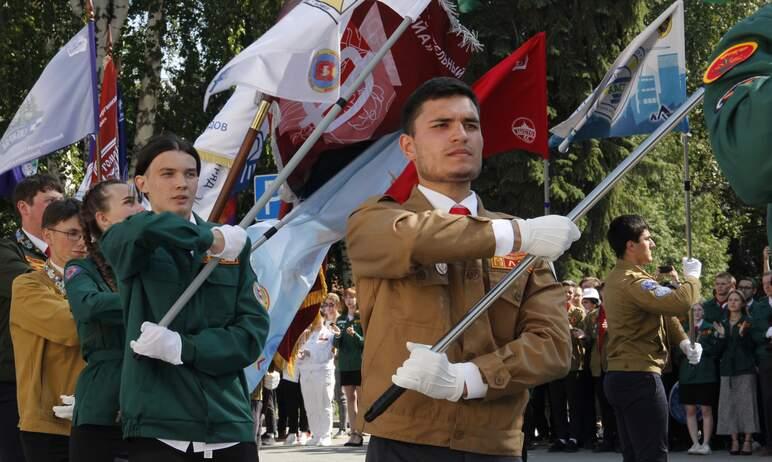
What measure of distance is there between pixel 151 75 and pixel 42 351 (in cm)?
1538

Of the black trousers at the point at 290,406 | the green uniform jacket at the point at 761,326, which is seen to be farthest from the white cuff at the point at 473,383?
the black trousers at the point at 290,406

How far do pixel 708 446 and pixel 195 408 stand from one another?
1118cm

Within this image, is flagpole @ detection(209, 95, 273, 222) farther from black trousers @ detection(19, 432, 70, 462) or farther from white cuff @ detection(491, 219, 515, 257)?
white cuff @ detection(491, 219, 515, 257)

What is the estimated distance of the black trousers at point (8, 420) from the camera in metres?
7.39

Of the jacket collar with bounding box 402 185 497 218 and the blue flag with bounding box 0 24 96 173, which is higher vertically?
the blue flag with bounding box 0 24 96 173

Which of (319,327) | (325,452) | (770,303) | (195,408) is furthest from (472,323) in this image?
(319,327)

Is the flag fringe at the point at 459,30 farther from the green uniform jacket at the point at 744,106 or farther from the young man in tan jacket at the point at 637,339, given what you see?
the green uniform jacket at the point at 744,106

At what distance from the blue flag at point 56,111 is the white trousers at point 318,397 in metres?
8.96

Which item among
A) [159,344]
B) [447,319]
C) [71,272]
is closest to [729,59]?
[447,319]

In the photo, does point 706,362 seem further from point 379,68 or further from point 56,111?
point 56,111

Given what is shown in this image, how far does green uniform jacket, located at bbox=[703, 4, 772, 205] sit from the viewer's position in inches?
108

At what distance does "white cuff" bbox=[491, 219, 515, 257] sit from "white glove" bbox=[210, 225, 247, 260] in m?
1.48

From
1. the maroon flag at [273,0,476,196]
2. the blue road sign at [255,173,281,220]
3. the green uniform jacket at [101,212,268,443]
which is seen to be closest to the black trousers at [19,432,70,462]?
the green uniform jacket at [101,212,268,443]

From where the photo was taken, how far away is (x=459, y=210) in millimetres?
4461
